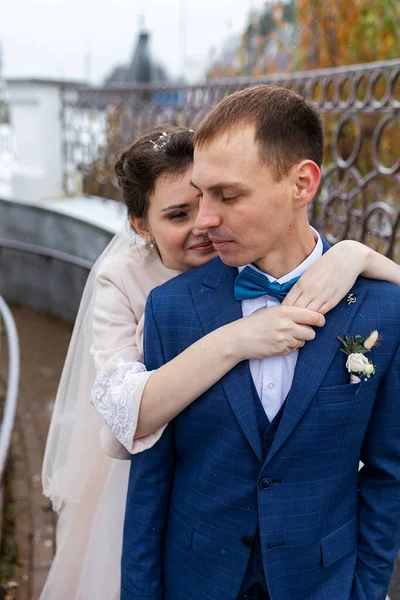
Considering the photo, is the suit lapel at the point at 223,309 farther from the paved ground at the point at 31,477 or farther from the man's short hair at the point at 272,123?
the paved ground at the point at 31,477

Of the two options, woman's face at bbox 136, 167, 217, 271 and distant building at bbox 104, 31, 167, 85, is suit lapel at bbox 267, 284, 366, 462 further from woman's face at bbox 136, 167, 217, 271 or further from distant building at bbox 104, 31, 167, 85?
distant building at bbox 104, 31, 167, 85

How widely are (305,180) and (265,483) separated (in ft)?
2.24

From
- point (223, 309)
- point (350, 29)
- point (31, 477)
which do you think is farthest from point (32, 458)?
point (350, 29)

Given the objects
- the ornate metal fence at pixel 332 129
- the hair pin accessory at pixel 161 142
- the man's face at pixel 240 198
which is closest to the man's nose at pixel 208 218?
the man's face at pixel 240 198

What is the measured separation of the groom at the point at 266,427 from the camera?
4.28ft

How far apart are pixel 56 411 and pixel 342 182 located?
272 centimetres

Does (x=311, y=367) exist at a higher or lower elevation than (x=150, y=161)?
lower

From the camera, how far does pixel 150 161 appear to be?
1737 millimetres

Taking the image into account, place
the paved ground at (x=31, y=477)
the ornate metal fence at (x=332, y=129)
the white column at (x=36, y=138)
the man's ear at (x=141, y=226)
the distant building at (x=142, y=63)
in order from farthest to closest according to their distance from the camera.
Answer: the distant building at (x=142, y=63) < the white column at (x=36, y=138) < the ornate metal fence at (x=332, y=129) < the paved ground at (x=31, y=477) < the man's ear at (x=141, y=226)

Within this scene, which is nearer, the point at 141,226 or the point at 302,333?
the point at 302,333

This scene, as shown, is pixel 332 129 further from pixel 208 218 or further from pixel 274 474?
pixel 274 474

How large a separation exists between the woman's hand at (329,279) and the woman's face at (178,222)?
1.32 ft

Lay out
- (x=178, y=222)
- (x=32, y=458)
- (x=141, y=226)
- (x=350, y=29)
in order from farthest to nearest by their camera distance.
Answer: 1. (x=350, y=29)
2. (x=32, y=458)
3. (x=141, y=226)
4. (x=178, y=222)

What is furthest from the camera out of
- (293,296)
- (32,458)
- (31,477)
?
(32,458)
